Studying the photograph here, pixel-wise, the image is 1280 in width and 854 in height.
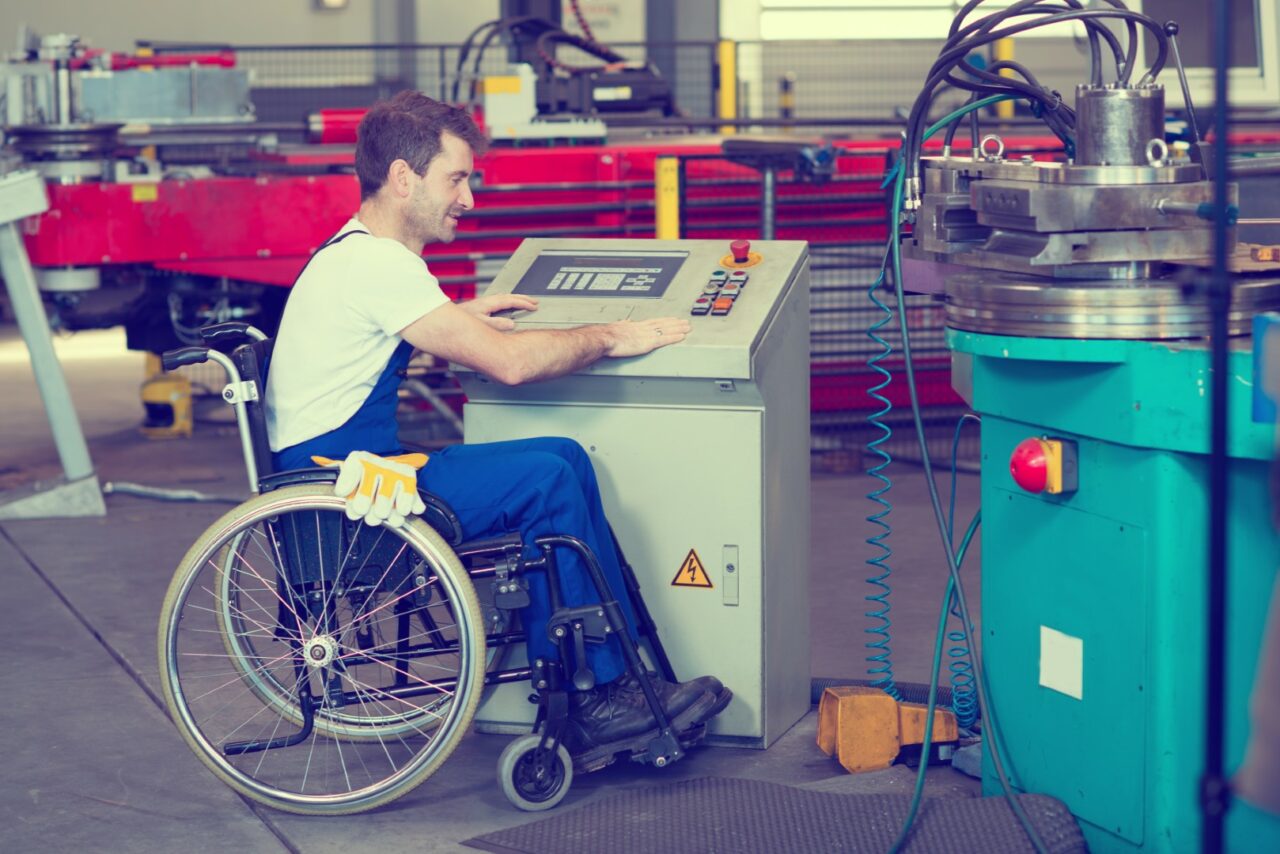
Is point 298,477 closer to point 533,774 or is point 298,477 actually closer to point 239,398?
point 239,398

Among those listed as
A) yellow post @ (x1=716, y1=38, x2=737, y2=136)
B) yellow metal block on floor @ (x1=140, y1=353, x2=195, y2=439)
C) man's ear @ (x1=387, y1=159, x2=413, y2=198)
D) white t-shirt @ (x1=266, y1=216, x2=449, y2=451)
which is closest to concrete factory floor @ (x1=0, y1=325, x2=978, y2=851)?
yellow metal block on floor @ (x1=140, y1=353, x2=195, y2=439)

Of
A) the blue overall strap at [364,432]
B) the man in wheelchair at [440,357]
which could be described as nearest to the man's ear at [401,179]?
the man in wheelchair at [440,357]

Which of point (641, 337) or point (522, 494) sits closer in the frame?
point (522, 494)

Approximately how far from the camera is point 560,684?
9.82 ft

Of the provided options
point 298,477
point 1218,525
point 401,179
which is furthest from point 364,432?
point 1218,525

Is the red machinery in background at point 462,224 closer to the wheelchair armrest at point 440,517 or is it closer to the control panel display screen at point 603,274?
the control panel display screen at point 603,274

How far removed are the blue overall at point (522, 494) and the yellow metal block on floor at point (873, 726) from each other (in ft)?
1.40

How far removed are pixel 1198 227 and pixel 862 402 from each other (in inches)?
155

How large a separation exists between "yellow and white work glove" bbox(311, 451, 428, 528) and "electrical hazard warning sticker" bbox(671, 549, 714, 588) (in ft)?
1.94

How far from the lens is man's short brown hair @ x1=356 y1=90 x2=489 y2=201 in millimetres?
3094

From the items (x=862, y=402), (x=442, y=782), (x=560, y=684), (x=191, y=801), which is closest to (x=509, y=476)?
(x=560, y=684)

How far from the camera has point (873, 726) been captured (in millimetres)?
3152

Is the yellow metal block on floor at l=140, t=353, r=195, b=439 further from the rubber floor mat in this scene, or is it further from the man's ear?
the rubber floor mat

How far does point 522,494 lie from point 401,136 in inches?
27.1
